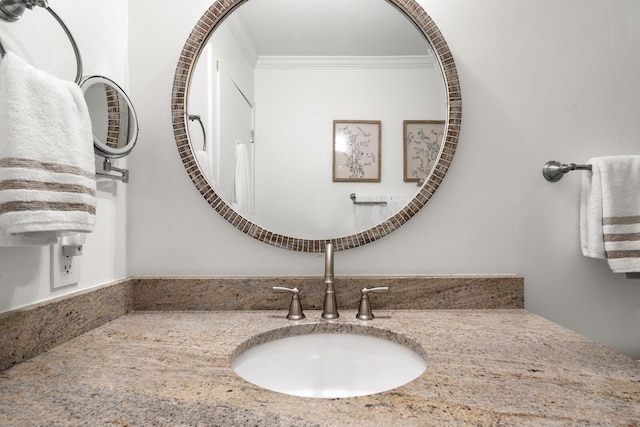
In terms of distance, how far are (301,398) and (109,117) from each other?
0.88 metres

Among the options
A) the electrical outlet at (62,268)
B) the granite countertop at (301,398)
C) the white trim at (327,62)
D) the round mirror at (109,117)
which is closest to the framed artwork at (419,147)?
the white trim at (327,62)

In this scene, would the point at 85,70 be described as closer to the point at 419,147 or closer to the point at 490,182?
the point at 419,147

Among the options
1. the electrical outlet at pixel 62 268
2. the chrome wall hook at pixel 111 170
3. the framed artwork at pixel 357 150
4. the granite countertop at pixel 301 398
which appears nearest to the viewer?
the granite countertop at pixel 301 398

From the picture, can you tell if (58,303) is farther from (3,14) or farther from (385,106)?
(385,106)

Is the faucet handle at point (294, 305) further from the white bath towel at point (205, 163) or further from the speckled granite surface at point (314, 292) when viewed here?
the white bath towel at point (205, 163)

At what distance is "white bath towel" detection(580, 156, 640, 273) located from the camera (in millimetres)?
1095

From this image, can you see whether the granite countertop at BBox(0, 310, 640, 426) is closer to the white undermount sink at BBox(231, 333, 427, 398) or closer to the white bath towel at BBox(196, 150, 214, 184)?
the white undermount sink at BBox(231, 333, 427, 398)

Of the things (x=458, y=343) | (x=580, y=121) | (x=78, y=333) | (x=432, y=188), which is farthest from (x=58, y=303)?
(x=580, y=121)

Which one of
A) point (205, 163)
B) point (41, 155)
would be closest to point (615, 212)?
point (205, 163)

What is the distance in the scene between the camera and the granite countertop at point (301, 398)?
550 mm

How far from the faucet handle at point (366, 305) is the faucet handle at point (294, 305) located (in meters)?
0.16

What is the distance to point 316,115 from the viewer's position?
116 centimetres

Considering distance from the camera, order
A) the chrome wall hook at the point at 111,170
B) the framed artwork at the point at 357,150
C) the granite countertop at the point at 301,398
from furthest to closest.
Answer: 1. the framed artwork at the point at 357,150
2. the chrome wall hook at the point at 111,170
3. the granite countertop at the point at 301,398

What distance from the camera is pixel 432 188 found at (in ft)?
3.84
